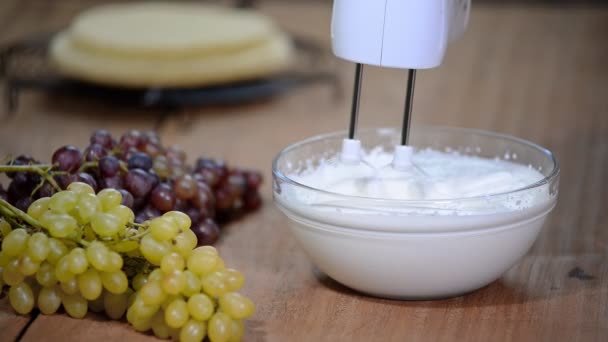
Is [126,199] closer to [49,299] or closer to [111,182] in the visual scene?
[111,182]

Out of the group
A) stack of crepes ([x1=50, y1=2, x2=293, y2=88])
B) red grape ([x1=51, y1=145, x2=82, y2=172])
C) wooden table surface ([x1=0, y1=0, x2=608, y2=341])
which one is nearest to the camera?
wooden table surface ([x1=0, y1=0, x2=608, y2=341])

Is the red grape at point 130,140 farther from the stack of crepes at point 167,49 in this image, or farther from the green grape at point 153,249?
the stack of crepes at point 167,49

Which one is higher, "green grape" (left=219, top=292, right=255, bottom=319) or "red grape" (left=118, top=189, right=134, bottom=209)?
"red grape" (left=118, top=189, right=134, bottom=209)

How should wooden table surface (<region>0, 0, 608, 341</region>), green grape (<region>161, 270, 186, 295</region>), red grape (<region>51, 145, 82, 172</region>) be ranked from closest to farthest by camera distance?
green grape (<region>161, 270, 186, 295</region>) < wooden table surface (<region>0, 0, 608, 341</region>) < red grape (<region>51, 145, 82, 172</region>)

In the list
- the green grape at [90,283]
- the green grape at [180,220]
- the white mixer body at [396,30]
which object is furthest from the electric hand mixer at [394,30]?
the green grape at [90,283]

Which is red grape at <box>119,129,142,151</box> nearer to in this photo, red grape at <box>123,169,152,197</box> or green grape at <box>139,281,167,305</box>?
red grape at <box>123,169,152,197</box>

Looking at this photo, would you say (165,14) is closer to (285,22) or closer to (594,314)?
(285,22)

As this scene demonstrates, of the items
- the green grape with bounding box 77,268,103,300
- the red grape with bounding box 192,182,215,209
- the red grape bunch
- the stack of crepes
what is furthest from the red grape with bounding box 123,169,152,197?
the stack of crepes
